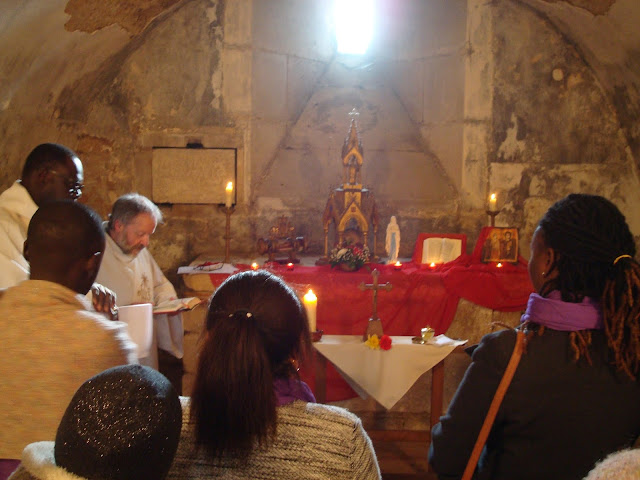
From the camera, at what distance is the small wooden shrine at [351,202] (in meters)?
4.98

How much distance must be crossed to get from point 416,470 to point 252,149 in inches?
132

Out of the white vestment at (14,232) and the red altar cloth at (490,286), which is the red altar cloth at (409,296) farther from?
the white vestment at (14,232)

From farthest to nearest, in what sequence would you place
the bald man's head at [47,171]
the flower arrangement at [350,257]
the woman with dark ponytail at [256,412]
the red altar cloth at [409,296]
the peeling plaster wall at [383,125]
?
1. the peeling plaster wall at [383,125]
2. the flower arrangement at [350,257]
3. the red altar cloth at [409,296]
4. the bald man's head at [47,171]
5. the woman with dark ponytail at [256,412]

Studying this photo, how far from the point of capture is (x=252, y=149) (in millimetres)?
5984

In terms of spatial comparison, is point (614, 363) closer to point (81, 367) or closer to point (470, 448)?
point (470, 448)

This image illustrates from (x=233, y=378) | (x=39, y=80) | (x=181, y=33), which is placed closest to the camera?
(x=233, y=378)

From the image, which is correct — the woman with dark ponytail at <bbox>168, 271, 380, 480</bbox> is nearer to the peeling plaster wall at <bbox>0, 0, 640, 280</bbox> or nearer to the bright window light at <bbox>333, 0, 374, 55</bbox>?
the peeling plaster wall at <bbox>0, 0, 640, 280</bbox>

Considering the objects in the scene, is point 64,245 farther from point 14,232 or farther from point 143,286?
point 143,286

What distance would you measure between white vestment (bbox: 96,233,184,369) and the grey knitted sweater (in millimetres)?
2352

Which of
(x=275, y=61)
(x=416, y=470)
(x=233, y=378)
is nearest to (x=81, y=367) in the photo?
(x=233, y=378)

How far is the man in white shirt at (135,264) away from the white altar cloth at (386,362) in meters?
1.17

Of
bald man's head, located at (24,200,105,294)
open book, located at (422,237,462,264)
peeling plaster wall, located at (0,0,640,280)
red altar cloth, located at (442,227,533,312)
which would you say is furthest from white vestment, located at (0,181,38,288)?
open book, located at (422,237,462,264)

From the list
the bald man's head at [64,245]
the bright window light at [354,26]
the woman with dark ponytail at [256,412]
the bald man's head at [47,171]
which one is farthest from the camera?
the bright window light at [354,26]

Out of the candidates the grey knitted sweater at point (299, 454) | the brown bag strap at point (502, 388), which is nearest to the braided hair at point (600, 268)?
the brown bag strap at point (502, 388)
